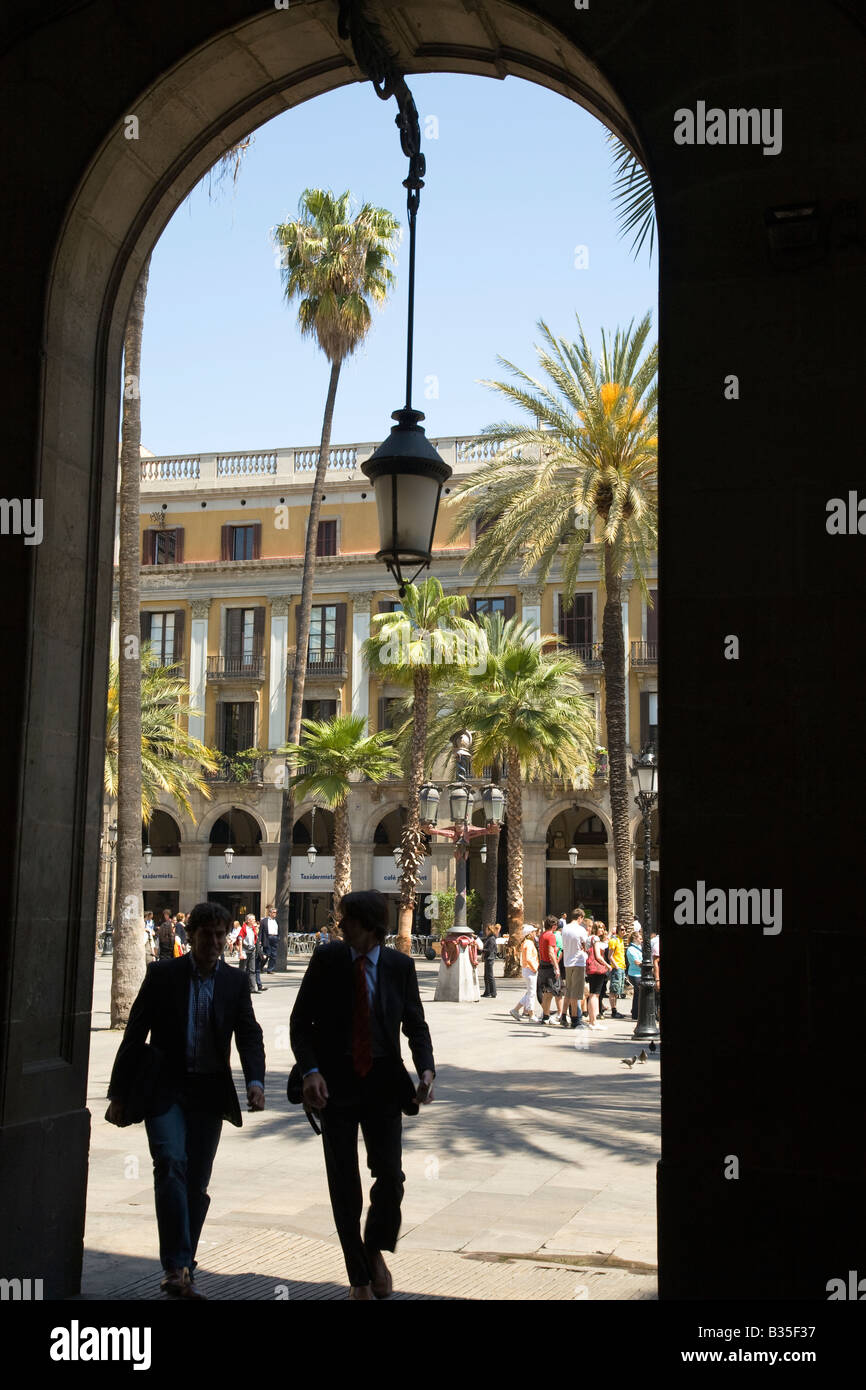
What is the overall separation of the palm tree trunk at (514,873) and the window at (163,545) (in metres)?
24.2

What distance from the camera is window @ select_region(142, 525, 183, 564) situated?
5262 cm

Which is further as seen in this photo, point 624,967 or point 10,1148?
point 624,967

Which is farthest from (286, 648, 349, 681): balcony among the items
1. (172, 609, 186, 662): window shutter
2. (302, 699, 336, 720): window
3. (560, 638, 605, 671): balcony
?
(560, 638, 605, 671): balcony

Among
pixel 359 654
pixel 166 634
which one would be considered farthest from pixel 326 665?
pixel 166 634

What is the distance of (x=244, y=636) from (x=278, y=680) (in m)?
2.48

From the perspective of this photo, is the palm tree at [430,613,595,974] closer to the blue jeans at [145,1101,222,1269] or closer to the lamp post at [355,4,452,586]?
the lamp post at [355,4,452,586]

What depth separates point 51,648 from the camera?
17.4 ft

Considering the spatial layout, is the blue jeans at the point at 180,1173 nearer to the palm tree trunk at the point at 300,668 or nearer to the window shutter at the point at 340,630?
the palm tree trunk at the point at 300,668

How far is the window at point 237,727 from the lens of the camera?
50.7 m

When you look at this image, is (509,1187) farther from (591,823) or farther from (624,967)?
Answer: (591,823)

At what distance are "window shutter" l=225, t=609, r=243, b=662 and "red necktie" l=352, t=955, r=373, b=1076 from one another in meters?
46.7

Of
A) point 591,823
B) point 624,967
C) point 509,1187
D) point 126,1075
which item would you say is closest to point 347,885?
point 591,823

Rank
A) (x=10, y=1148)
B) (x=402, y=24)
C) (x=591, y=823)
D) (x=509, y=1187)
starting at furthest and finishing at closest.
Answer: (x=591, y=823)
(x=509, y=1187)
(x=402, y=24)
(x=10, y=1148)

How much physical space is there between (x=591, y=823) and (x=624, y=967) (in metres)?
23.5
